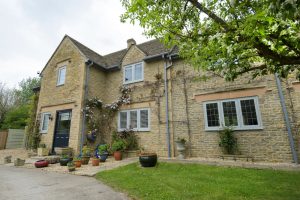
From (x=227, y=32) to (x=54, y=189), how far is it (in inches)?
255

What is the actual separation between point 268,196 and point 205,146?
493 cm

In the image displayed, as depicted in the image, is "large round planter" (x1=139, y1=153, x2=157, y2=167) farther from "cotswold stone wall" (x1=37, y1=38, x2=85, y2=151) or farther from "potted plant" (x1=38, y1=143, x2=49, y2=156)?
"potted plant" (x1=38, y1=143, x2=49, y2=156)

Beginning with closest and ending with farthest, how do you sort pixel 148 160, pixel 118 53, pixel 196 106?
pixel 148 160 < pixel 196 106 < pixel 118 53

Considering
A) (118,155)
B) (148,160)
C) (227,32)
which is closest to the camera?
(227,32)

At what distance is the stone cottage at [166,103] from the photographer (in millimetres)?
7883

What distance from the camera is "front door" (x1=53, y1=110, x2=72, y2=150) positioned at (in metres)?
11.8

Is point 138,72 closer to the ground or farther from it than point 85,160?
farther from it

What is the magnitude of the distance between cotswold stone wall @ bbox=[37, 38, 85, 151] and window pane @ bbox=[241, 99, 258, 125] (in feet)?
32.8

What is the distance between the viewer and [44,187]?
18.0ft

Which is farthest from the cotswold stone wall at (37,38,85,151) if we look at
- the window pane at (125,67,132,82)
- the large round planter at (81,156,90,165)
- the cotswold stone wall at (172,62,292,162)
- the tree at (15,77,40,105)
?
the tree at (15,77,40,105)

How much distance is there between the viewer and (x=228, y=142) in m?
8.20

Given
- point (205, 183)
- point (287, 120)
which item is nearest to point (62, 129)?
point (205, 183)

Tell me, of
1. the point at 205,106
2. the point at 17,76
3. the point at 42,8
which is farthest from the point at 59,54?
the point at 17,76

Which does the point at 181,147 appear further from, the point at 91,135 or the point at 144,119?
the point at 91,135
